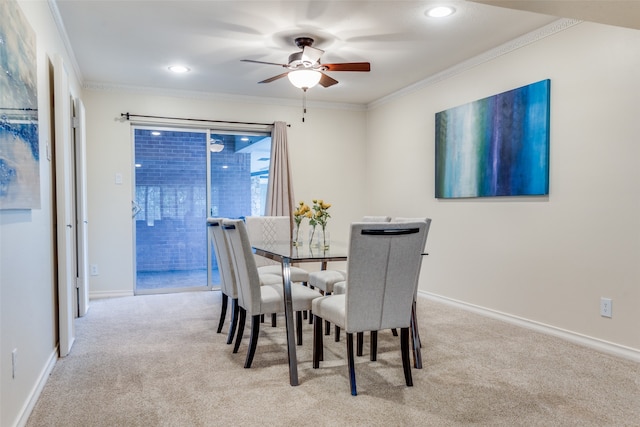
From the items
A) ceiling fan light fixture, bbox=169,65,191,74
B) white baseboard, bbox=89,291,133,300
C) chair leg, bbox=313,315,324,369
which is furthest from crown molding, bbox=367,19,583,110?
white baseboard, bbox=89,291,133,300

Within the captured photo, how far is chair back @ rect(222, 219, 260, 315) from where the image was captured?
2664 millimetres

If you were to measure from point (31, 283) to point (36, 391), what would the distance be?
1.85 feet

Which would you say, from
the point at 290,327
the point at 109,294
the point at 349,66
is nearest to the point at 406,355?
the point at 290,327

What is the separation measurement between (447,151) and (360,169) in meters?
1.82

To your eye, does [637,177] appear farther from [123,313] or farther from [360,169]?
[123,313]

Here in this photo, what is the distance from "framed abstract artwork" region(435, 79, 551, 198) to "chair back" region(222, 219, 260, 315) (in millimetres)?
2337

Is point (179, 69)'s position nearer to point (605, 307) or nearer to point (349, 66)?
point (349, 66)

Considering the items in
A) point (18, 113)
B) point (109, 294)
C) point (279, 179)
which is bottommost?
point (109, 294)

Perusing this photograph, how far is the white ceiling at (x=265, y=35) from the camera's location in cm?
305

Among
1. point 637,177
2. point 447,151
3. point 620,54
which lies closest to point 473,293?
point 447,151

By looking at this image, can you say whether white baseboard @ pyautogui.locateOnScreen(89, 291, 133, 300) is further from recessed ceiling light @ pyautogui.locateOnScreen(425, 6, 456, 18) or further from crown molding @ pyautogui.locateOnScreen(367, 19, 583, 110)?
recessed ceiling light @ pyautogui.locateOnScreen(425, 6, 456, 18)

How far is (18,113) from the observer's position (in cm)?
194

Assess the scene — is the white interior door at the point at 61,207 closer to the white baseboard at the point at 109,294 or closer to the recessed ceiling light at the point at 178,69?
the recessed ceiling light at the point at 178,69

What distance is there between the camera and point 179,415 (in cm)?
213
